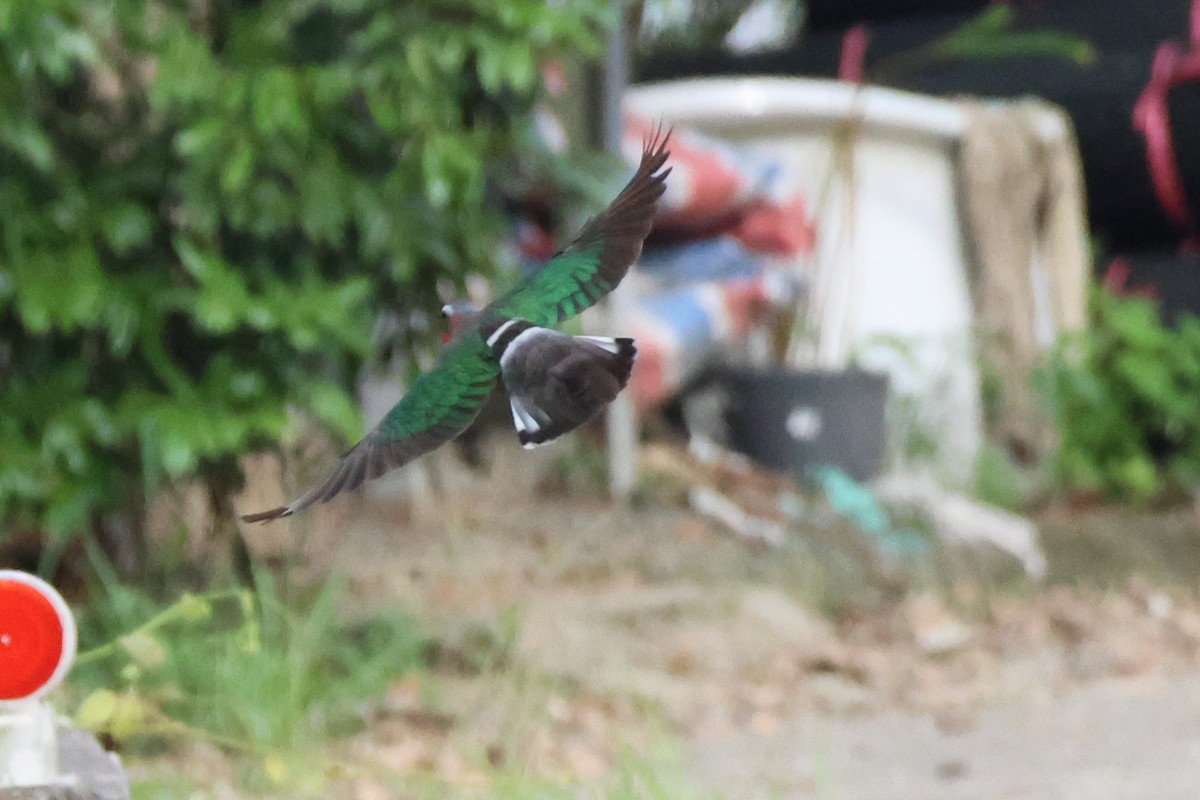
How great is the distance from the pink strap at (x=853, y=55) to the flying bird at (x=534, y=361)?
15.2 ft

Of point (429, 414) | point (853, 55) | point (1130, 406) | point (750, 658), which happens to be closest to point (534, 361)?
point (429, 414)

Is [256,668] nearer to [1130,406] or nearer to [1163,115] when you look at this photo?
[1130,406]

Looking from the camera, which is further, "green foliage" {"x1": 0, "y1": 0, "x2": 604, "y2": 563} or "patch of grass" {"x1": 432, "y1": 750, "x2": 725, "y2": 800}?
"green foliage" {"x1": 0, "y1": 0, "x2": 604, "y2": 563}

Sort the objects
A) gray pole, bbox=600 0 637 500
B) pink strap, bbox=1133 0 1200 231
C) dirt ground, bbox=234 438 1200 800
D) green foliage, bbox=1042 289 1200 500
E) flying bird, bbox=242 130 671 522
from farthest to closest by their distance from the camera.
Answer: pink strap, bbox=1133 0 1200 231 → green foliage, bbox=1042 289 1200 500 → gray pole, bbox=600 0 637 500 → dirt ground, bbox=234 438 1200 800 → flying bird, bbox=242 130 671 522

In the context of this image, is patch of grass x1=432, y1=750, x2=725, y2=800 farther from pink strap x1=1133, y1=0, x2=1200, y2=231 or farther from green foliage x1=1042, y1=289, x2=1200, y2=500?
pink strap x1=1133, y1=0, x2=1200, y2=231

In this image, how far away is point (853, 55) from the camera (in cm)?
500

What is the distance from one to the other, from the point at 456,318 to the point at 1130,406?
4033mm

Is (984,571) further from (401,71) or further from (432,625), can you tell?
(401,71)

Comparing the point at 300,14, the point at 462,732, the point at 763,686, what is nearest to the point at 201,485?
the point at 462,732

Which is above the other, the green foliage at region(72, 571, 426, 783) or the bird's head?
the bird's head

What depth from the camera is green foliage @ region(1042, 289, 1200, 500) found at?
381cm

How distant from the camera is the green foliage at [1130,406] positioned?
12.5ft

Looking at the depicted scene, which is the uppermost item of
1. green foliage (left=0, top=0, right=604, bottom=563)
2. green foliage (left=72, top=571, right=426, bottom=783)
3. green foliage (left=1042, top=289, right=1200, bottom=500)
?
green foliage (left=0, top=0, right=604, bottom=563)

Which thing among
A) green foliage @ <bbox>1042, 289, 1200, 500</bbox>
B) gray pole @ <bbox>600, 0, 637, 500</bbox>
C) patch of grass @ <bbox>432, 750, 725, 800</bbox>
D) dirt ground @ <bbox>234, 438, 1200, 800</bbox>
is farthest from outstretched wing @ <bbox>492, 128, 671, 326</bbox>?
green foliage @ <bbox>1042, 289, 1200, 500</bbox>
